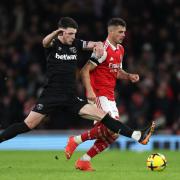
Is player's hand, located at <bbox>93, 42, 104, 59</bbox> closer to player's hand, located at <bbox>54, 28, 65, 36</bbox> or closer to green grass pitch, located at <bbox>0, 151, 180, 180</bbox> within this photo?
player's hand, located at <bbox>54, 28, 65, 36</bbox>

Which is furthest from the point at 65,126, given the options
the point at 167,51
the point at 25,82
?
the point at 167,51

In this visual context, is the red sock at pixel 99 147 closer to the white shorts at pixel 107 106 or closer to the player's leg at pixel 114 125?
the white shorts at pixel 107 106

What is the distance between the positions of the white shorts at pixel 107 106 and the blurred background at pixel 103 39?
6.42 m

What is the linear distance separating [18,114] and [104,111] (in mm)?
7432

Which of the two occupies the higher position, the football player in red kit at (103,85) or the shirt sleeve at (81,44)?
the shirt sleeve at (81,44)

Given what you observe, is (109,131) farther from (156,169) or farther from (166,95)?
(166,95)

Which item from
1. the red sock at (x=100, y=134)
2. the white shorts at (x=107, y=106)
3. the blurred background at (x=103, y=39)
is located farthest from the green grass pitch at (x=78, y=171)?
the blurred background at (x=103, y=39)

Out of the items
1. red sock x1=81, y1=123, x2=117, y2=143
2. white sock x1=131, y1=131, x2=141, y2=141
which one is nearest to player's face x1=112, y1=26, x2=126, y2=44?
red sock x1=81, y1=123, x2=117, y2=143

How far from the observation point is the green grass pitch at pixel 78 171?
10.2m

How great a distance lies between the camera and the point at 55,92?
1107 cm

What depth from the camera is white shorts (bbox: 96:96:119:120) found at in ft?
37.6

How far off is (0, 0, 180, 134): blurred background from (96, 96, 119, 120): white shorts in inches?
253

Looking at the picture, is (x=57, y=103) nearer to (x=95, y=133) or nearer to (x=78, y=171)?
(x=95, y=133)

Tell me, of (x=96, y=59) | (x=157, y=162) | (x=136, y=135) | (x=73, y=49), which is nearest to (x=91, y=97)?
(x=96, y=59)
